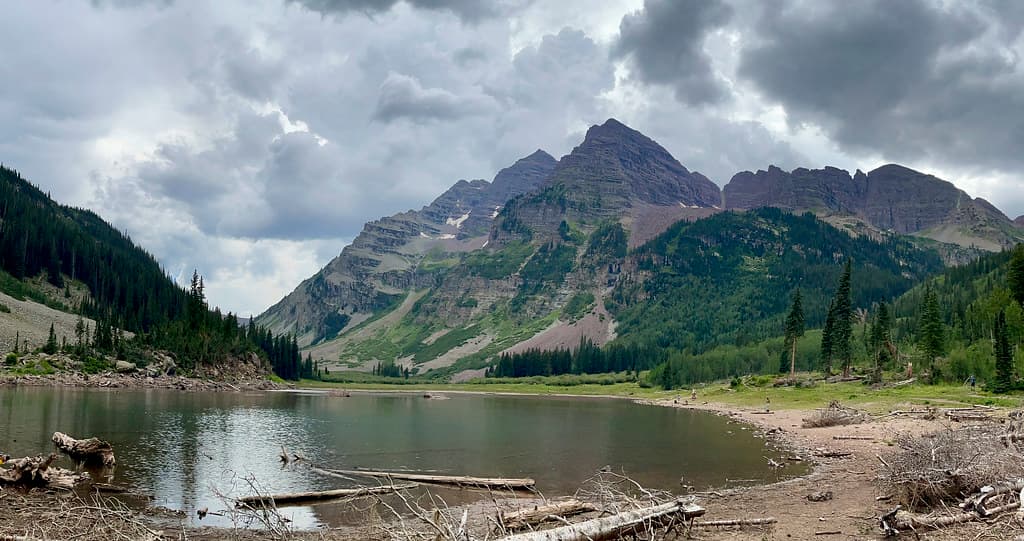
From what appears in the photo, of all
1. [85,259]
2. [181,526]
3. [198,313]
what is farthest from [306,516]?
[85,259]

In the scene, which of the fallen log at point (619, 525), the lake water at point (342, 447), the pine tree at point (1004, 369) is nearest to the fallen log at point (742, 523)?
the fallen log at point (619, 525)

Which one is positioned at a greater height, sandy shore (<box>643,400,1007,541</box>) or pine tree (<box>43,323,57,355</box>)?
pine tree (<box>43,323,57,355</box>)

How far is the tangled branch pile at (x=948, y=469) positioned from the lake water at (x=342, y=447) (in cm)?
1202

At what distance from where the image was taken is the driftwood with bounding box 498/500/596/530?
18516 mm

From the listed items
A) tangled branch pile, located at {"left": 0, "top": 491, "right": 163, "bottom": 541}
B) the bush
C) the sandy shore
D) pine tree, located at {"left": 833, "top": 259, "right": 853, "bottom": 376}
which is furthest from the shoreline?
the bush

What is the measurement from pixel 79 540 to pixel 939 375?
338 ft

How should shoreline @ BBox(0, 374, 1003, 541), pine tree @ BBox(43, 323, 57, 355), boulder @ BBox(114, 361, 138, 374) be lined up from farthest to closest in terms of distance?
boulder @ BBox(114, 361, 138, 374)
pine tree @ BBox(43, 323, 57, 355)
shoreline @ BBox(0, 374, 1003, 541)

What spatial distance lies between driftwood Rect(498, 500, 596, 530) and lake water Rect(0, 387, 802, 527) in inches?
345

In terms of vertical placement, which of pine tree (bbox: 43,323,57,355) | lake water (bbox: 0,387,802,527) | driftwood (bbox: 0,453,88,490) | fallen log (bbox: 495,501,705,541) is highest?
pine tree (bbox: 43,323,57,355)

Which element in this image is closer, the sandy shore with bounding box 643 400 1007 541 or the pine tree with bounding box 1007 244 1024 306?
the sandy shore with bounding box 643 400 1007 541

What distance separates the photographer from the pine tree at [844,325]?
109 metres

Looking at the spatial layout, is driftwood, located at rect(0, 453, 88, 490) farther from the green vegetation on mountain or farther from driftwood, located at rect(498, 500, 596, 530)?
the green vegetation on mountain

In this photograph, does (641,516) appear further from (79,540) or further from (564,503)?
(79,540)

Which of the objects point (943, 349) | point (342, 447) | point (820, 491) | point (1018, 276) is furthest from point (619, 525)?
point (943, 349)
